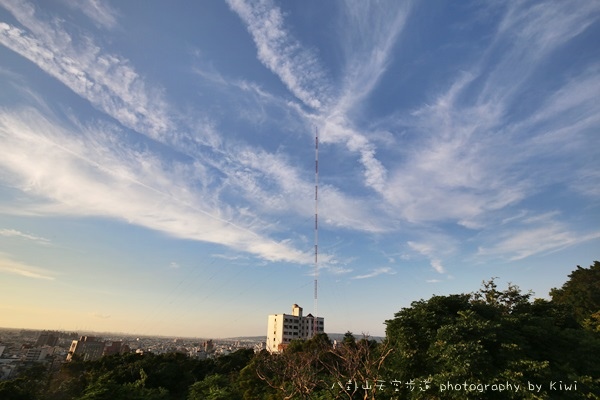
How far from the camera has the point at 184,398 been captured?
31719mm

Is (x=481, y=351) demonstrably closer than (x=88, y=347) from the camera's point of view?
Yes

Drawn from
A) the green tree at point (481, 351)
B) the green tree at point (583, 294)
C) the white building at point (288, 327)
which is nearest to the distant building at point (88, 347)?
the white building at point (288, 327)

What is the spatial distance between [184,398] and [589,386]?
31548 millimetres

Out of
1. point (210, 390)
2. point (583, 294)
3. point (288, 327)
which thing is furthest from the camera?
point (288, 327)

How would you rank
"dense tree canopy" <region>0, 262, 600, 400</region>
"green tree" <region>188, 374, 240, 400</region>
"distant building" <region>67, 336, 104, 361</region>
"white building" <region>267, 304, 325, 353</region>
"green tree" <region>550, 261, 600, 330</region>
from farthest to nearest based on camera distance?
"distant building" <region>67, 336, 104, 361</region> → "white building" <region>267, 304, 325, 353</region> → "green tree" <region>550, 261, 600, 330</region> → "green tree" <region>188, 374, 240, 400</region> → "dense tree canopy" <region>0, 262, 600, 400</region>

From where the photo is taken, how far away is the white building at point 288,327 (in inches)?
3578

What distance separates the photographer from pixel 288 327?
9206 cm

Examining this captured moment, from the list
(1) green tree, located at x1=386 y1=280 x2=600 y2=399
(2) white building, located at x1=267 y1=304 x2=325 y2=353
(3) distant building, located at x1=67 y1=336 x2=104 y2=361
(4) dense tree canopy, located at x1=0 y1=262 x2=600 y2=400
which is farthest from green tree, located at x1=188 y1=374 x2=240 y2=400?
(3) distant building, located at x1=67 y1=336 x2=104 y2=361

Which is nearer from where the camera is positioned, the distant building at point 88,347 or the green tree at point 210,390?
the green tree at point 210,390

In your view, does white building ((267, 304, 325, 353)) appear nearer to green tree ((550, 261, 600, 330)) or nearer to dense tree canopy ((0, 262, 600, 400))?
green tree ((550, 261, 600, 330))

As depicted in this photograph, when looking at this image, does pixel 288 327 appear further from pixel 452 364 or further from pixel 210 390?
pixel 452 364

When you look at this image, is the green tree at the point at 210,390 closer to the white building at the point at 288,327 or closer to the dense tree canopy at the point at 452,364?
the dense tree canopy at the point at 452,364

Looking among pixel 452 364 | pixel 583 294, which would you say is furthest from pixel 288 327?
pixel 452 364

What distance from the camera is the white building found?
9088 cm
